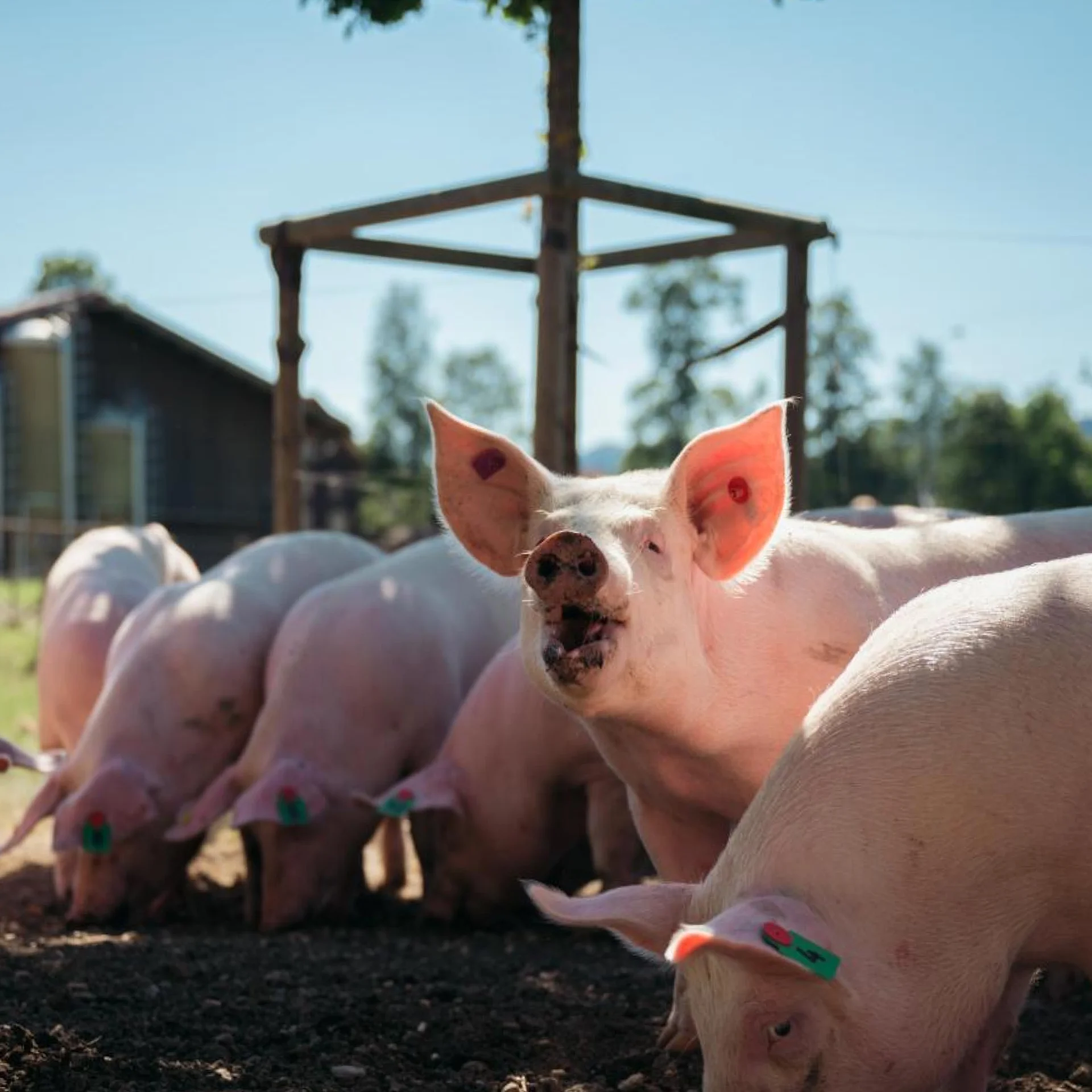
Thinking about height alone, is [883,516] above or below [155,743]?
above

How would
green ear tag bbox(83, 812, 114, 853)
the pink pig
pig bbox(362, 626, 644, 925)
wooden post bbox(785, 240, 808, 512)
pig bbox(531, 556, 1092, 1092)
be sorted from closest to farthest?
pig bbox(531, 556, 1092, 1092)
pig bbox(362, 626, 644, 925)
green ear tag bbox(83, 812, 114, 853)
wooden post bbox(785, 240, 808, 512)
the pink pig

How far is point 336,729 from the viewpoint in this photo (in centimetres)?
627

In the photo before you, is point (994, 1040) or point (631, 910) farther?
point (994, 1040)

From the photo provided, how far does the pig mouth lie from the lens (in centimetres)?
340

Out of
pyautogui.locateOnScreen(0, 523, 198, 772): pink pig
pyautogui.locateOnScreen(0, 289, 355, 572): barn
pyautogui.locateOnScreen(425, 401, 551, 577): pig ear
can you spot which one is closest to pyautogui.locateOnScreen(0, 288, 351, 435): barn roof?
pyautogui.locateOnScreen(0, 289, 355, 572): barn

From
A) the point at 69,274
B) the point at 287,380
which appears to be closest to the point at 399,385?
the point at 69,274

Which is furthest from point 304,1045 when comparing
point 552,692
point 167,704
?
point 167,704

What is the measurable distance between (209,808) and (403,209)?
3.14m

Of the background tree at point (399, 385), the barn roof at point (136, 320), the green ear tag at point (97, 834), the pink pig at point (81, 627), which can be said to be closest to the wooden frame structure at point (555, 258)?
the pink pig at point (81, 627)

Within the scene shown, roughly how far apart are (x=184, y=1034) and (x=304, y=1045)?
0.32 m

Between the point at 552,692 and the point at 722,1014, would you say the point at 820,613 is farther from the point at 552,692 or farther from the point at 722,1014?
the point at 722,1014

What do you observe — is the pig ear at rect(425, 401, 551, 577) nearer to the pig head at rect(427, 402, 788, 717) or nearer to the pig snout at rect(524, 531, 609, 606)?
the pig head at rect(427, 402, 788, 717)

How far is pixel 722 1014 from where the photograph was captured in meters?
2.75

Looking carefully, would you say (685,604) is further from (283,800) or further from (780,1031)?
(283,800)
